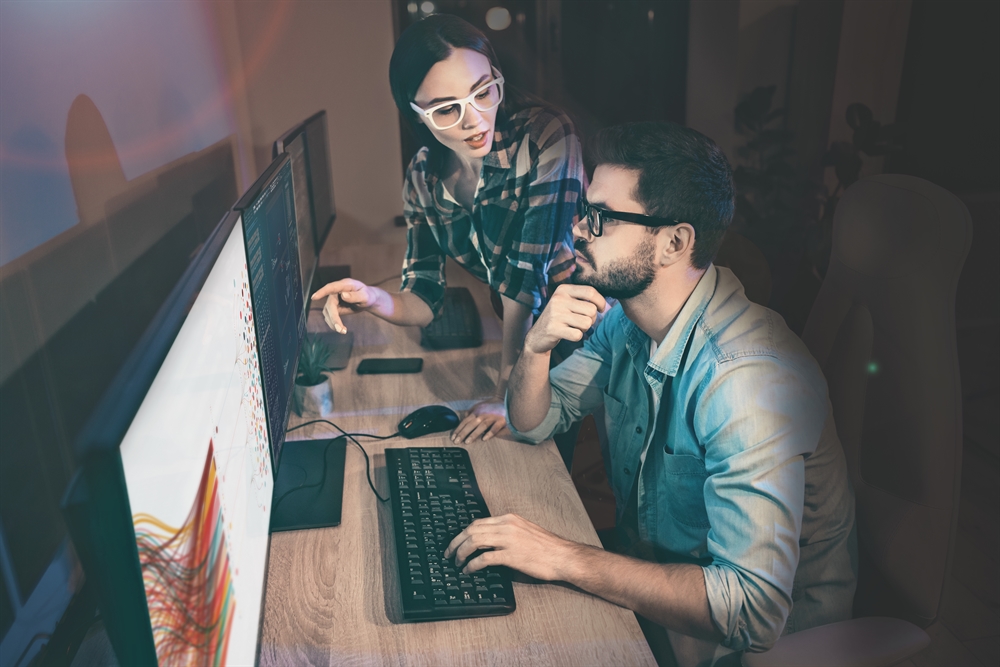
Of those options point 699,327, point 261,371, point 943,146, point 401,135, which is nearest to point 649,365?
point 699,327

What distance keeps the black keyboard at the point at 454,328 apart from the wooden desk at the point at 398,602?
40 cm

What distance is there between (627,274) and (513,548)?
0.45 meters

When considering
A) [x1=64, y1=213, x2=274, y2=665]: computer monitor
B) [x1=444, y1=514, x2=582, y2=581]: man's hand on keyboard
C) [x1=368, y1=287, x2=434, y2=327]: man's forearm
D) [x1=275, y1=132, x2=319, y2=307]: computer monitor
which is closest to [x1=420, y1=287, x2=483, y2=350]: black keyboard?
[x1=368, y1=287, x2=434, y2=327]: man's forearm

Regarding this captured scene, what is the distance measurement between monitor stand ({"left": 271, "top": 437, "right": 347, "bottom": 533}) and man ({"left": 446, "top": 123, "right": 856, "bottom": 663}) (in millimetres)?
230

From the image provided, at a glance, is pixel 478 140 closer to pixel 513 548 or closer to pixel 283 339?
pixel 283 339

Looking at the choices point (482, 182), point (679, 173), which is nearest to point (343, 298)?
point (482, 182)

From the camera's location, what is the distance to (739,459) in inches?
32.7

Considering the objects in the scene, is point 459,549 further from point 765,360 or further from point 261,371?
point 765,360

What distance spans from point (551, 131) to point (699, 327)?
593 millimetres

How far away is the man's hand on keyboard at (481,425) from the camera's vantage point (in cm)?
120

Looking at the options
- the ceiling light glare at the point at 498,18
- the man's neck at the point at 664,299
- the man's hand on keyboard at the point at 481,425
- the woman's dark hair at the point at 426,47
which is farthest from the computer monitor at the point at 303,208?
the ceiling light glare at the point at 498,18

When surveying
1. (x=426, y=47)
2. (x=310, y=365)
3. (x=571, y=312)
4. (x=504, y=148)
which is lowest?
(x=310, y=365)

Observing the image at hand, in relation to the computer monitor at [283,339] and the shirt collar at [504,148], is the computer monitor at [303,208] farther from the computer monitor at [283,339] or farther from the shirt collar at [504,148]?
the shirt collar at [504,148]

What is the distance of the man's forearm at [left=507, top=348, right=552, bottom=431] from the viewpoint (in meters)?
1.15
